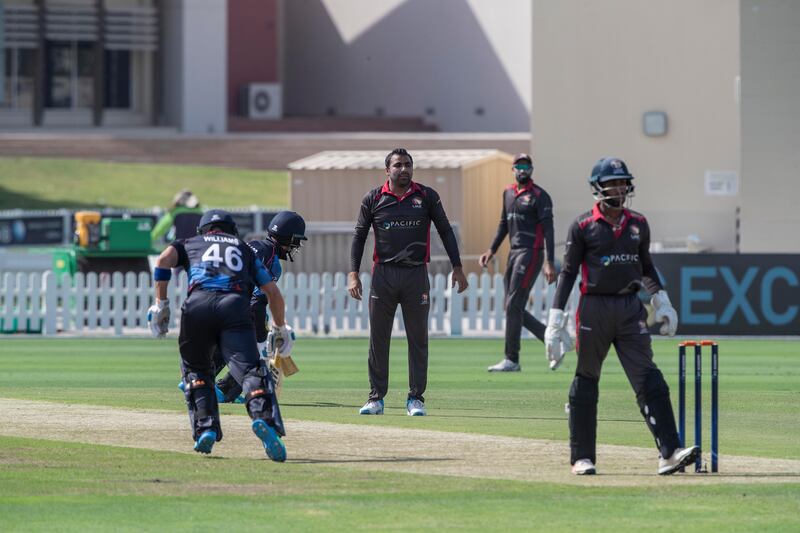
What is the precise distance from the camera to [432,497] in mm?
9203

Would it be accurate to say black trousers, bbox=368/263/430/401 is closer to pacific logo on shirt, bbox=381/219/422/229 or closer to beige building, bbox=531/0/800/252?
pacific logo on shirt, bbox=381/219/422/229

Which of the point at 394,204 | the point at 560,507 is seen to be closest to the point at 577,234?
the point at 560,507

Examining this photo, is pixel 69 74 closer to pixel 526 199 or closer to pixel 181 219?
pixel 181 219

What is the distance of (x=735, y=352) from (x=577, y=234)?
11.3 metres

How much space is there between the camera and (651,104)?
30.4 meters

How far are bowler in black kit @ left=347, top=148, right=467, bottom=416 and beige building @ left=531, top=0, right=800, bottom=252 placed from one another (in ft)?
56.1

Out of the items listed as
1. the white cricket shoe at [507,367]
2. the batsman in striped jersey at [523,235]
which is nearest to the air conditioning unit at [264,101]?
the white cricket shoe at [507,367]

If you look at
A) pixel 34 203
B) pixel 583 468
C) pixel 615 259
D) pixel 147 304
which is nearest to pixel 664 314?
pixel 615 259

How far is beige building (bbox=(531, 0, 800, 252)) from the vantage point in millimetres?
30297

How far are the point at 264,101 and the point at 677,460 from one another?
167 ft

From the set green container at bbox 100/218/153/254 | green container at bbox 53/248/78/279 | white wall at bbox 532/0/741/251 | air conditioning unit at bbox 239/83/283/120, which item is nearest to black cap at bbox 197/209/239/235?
green container at bbox 100/218/153/254

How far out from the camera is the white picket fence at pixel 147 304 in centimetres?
2447

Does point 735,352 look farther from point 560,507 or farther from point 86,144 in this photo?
point 86,144

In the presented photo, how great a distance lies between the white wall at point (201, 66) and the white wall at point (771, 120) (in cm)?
3298
